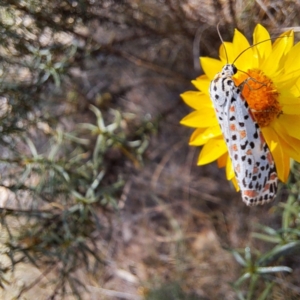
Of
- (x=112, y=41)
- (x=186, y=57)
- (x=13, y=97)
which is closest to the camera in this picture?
(x=13, y=97)

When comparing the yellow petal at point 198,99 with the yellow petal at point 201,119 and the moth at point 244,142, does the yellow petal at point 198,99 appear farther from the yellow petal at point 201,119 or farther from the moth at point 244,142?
the moth at point 244,142

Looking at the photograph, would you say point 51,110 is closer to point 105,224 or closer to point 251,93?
point 105,224

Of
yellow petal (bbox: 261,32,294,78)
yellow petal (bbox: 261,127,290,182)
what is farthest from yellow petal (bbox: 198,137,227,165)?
yellow petal (bbox: 261,32,294,78)

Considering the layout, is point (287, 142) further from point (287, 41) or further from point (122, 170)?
point (122, 170)

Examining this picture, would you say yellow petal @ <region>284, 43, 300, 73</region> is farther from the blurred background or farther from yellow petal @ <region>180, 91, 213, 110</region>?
the blurred background

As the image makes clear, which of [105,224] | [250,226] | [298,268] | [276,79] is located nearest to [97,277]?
[105,224]

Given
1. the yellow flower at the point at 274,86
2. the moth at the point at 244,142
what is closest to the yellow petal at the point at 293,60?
the yellow flower at the point at 274,86
